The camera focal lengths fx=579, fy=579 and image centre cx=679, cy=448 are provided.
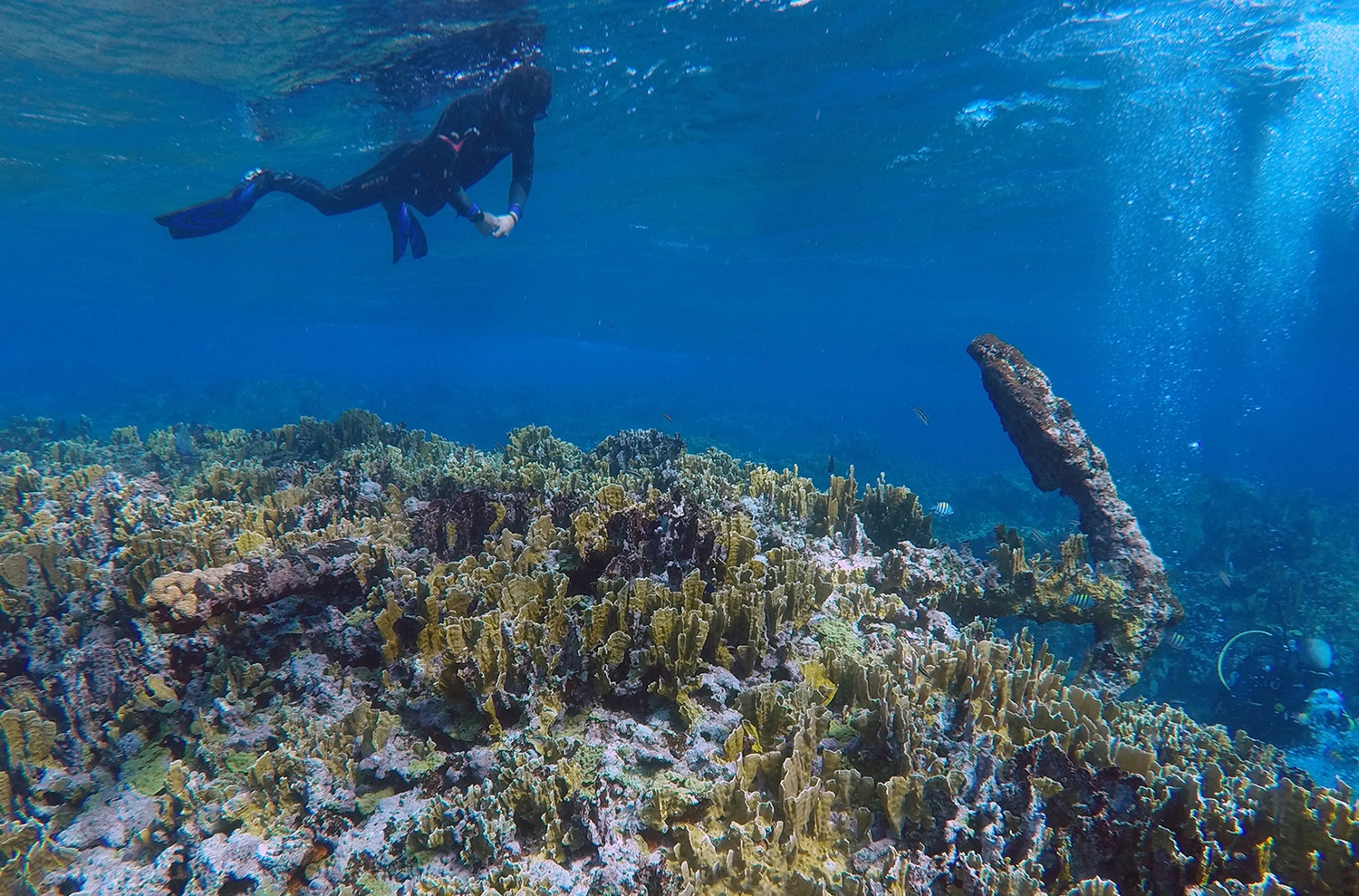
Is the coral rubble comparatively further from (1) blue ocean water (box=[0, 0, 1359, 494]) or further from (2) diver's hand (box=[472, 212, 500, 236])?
(1) blue ocean water (box=[0, 0, 1359, 494])

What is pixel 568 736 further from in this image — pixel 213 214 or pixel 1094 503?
pixel 213 214

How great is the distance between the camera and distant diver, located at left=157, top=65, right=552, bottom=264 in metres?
9.52

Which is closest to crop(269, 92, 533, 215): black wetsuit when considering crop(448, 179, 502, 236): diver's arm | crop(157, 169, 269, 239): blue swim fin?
crop(157, 169, 269, 239): blue swim fin

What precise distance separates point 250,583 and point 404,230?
9420 millimetres

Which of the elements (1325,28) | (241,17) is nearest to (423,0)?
(241,17)

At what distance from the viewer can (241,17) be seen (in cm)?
1258

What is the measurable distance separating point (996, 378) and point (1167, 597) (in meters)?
2.76

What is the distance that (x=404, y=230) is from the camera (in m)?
11.1

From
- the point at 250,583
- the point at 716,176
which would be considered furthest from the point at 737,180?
the point at 250,583

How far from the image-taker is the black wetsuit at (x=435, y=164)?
34.0ft

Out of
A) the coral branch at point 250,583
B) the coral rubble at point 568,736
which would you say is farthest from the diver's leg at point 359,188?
the coral branch at point 250,583

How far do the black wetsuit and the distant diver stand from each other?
2 centimetres

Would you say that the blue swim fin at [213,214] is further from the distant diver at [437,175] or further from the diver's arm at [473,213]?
the diver's arm at [473,213]

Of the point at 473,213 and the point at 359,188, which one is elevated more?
the point at 359,188
